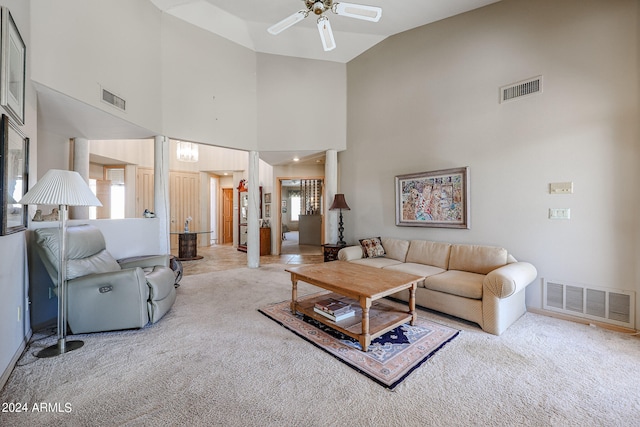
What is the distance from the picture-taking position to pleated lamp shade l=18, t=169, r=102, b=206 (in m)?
1.88

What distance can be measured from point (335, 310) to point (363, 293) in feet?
1.33

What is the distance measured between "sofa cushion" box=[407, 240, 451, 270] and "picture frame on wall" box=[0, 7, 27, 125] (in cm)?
425

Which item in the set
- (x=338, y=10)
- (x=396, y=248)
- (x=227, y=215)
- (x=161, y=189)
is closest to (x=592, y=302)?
(x=396, y=248)

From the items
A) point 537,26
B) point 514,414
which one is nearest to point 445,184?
point 537,26

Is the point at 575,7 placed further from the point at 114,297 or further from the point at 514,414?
the point at 114,297

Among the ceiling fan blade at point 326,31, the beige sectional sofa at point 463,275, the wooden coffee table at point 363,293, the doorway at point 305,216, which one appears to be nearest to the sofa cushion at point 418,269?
the beige sectional sofa at point 463,275

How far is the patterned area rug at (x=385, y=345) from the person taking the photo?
1.87 meters

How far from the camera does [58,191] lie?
1.95 m

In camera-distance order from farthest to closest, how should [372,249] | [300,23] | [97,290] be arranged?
[300,23] → [372,249] → [97,290]

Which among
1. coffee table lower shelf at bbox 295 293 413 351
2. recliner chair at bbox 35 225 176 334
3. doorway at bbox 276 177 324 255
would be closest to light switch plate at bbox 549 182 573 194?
coffee table lower shelf at bbox 295 293 413 351

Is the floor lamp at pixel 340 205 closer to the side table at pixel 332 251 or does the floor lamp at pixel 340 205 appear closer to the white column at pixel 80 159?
the side table at pixel 332 251

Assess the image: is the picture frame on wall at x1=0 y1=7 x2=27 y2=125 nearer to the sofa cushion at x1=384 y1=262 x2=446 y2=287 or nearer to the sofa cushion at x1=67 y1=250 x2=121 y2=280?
the sofa cushion at x1=67 y1=250 x2=121 y2=280

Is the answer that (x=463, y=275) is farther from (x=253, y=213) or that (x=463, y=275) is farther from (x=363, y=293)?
(x=253, y=213)

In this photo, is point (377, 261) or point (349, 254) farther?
point (349, 254)
